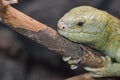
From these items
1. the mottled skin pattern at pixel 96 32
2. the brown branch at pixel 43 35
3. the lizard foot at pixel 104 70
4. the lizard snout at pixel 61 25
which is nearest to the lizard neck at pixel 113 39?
the mottled skin pattern at pixel 96 32

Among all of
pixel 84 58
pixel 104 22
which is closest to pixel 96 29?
pixel 104 22

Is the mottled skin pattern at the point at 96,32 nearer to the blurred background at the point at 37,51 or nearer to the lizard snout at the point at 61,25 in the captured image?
the lizard snout at the point at 61,25

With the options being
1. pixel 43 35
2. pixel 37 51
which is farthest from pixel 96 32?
pixel 37 51

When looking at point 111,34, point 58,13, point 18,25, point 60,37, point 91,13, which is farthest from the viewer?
point 58,13

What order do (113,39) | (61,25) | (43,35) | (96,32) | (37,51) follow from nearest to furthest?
(43,35) < (61,25) < (96,32) < (113,39) < (37,51)

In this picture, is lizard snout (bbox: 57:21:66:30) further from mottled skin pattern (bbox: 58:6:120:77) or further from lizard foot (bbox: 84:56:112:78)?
lizard foot (bbox: 84:56:112:78)

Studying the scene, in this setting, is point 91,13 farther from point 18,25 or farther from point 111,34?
point 18,25

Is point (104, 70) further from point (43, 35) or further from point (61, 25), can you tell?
point (43, 35)
